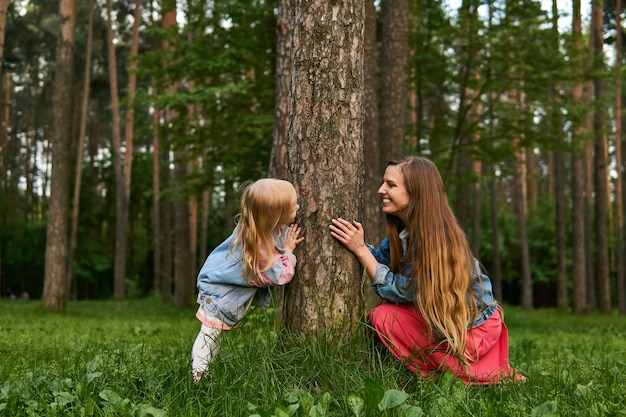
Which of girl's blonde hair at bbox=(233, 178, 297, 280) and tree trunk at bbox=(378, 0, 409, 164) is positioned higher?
tree trunk at bbox=(378, 0, 409, 164)

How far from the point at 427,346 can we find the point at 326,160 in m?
1.24

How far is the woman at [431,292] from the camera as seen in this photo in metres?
4.07

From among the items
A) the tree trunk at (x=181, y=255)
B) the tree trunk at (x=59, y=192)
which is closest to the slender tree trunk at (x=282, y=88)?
the tree trunk at (x=59, y=192)

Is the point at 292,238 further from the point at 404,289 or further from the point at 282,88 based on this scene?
the point at 282,88

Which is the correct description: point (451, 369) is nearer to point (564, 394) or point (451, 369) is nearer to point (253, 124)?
point (564, 394)

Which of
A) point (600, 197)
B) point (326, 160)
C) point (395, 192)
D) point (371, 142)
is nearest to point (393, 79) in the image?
point (371, 142)

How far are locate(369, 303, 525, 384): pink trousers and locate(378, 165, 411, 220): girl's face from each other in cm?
61

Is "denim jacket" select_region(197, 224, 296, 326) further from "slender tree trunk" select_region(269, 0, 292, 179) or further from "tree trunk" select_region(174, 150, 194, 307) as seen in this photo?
"tree trunk" select_region(174, 150, 194, 307)

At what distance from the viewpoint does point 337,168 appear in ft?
13.7

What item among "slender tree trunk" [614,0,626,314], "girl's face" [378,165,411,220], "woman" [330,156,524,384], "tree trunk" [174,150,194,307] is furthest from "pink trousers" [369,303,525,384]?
"slender tree trunk" [614,0,626,314]

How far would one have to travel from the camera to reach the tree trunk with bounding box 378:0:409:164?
11727mm

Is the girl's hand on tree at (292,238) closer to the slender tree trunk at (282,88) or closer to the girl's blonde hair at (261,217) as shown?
the girl's blonde hair at (261,217)

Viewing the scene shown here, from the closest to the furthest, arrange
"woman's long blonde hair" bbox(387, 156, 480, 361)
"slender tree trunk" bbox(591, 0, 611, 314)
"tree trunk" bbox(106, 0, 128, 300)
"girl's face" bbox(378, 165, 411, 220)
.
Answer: "woman's long blonde hair" bbox(387, 156, 480, 361) → "girl's face" bbox(378, 165, 411, 220) → "slender tree trunk" bbox(591, 0, 611, 314) → "tree trunk" bbox(106, 0, 128, 300)

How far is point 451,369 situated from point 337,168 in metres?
1.35
